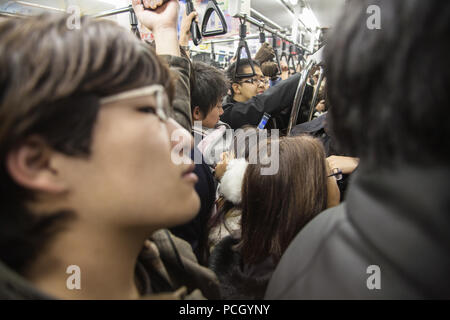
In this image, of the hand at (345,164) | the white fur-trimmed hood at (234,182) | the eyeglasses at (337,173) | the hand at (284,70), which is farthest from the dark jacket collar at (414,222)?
the hand at (284,70)

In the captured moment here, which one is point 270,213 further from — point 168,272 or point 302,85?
point 302,85

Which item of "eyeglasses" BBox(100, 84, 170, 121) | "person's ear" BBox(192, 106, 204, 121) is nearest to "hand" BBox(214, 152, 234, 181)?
"person's ear" BBox(192, 106, 204, 121)

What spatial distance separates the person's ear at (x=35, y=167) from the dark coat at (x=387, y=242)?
19.3 inches

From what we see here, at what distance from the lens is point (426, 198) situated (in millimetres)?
301

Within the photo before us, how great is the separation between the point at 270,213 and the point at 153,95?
66 centimetres

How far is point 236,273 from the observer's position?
3.36 ft

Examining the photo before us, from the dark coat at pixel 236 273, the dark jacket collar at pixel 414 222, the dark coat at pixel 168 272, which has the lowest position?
the dark coat at pixel 236 273

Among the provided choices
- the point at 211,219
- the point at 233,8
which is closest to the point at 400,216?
the point at 211,219

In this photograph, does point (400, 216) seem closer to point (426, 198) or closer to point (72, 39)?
point (426, 198)

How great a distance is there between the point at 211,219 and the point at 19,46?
1.00 m

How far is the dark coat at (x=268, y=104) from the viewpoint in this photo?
77.4 inches

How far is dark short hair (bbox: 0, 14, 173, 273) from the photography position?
45 centimetres

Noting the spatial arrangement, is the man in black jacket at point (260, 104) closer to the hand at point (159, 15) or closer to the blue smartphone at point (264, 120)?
the blue smartphone at point (264, 120)

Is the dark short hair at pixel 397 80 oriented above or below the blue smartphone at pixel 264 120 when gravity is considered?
above
